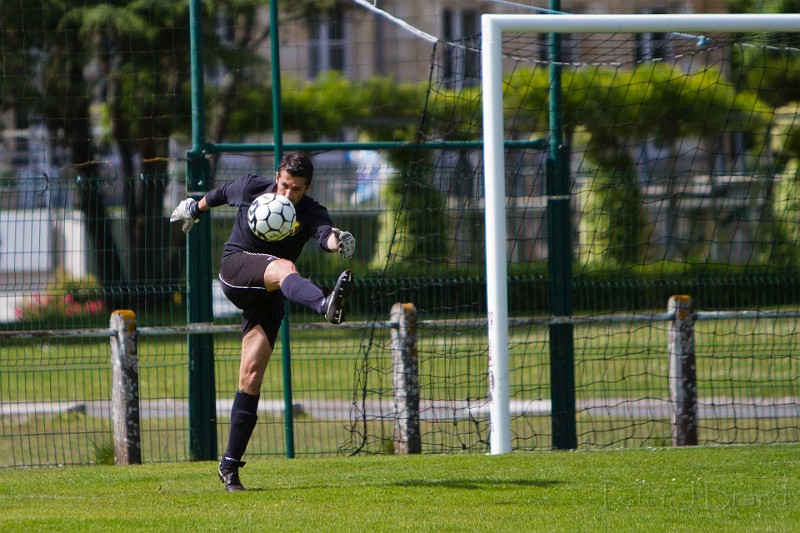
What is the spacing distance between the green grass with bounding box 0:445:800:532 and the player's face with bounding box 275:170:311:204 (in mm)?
1704

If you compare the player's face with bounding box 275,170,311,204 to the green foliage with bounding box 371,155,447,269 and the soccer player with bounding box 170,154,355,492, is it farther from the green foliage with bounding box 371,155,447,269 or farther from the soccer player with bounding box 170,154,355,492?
the green foliage with bounding box 371,155,447,269

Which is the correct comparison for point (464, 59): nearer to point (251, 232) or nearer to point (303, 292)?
point (251, 232)

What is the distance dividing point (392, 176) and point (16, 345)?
375cm

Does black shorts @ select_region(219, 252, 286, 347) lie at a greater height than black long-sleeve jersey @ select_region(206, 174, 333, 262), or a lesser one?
lesser

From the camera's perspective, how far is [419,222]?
9898 millimetres

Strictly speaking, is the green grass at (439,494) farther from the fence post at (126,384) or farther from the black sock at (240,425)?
the fence post at (126,384)

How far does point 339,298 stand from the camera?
19.3ft

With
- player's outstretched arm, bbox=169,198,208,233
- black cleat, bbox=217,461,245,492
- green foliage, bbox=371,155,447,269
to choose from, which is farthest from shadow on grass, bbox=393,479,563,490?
green foliage, bbox=371,155,447,269

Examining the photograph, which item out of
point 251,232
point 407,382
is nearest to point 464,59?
point 407,382

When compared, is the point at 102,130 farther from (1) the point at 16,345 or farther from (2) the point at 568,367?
(2) the point at 568,367

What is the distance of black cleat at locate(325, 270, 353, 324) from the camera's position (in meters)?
5.88

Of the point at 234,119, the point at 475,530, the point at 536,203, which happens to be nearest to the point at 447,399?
the point at 536,203

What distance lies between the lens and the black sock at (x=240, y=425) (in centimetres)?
651

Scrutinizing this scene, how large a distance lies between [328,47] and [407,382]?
22.2 meters
